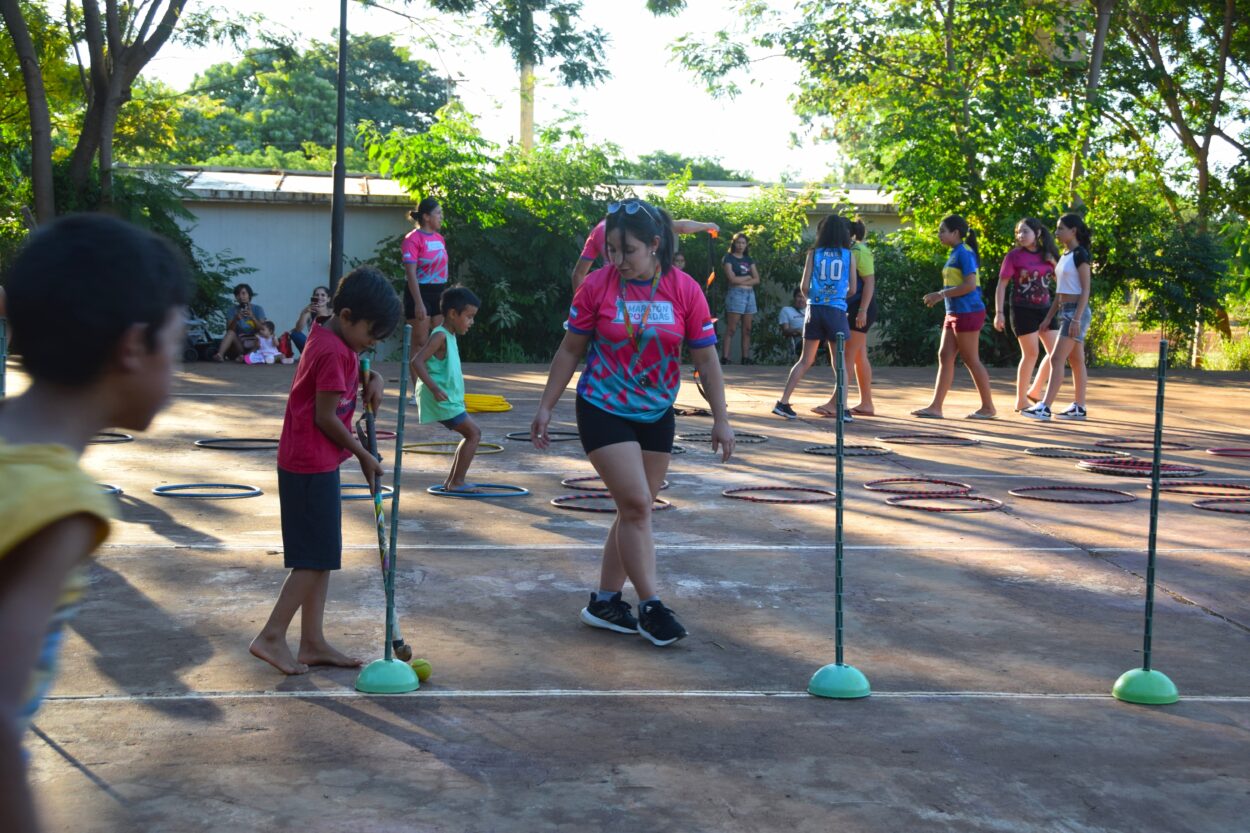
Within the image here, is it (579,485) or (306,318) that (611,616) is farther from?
(306,318)

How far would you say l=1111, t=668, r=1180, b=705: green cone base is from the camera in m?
4.91

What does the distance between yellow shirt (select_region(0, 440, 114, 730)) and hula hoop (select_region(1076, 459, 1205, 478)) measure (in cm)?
975

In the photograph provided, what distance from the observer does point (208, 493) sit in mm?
8867

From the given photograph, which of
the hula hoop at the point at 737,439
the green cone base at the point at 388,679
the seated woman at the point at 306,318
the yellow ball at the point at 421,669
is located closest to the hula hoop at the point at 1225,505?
the hula hoop at the point at 737,439

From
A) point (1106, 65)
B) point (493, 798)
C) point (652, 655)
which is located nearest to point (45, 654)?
point (493, 798)

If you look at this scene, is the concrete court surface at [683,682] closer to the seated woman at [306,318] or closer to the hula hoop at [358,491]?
the hula hoop at [358,491]

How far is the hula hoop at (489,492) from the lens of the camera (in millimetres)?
9039

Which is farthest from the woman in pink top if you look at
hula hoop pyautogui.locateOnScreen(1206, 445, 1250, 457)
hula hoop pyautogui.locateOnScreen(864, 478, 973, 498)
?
hula hoop pyautogui.locateOnScreen(864, 478, 973, 498)

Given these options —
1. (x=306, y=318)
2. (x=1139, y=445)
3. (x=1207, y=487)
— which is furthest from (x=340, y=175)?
(x=1207, y=487)

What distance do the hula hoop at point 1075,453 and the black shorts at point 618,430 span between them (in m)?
6.74

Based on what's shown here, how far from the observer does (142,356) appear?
177 cm

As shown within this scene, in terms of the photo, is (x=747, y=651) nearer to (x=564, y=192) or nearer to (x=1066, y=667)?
(x=1066, y=667)

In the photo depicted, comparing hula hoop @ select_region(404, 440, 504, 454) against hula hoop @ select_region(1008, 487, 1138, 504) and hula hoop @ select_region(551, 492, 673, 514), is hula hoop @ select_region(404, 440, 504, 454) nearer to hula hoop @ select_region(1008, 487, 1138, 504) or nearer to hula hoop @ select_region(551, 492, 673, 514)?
hula hoop @ select_region(551, 492, 673, 514)

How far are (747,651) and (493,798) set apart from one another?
1878mm
